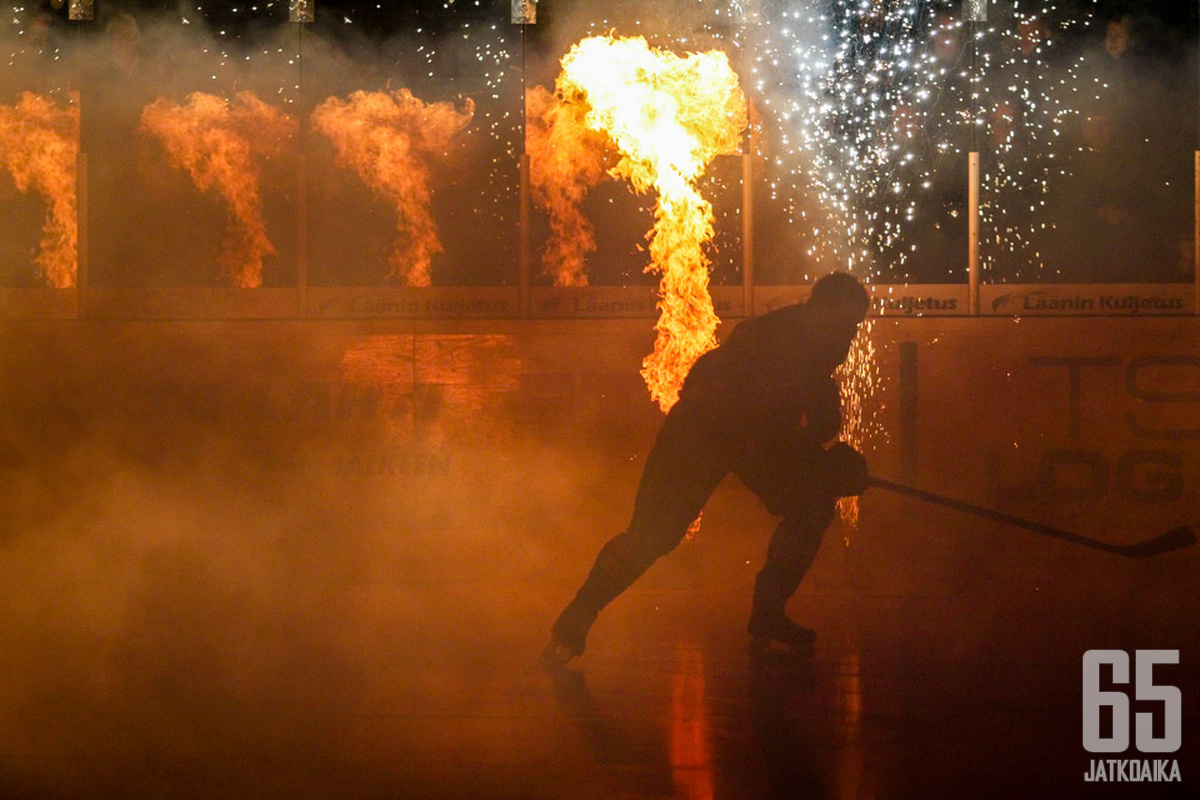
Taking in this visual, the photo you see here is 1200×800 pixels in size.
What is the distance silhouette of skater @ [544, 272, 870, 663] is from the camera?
4.80m

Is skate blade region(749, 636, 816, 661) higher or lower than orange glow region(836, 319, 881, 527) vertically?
lower

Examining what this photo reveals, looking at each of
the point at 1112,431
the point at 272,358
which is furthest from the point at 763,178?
the point at 272,358

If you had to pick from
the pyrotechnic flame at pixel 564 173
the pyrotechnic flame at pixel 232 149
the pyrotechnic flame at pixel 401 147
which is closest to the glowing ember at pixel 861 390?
the pyrotechnic flame at pixel 564 173

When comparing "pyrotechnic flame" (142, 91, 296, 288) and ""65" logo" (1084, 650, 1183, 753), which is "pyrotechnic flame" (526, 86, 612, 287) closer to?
"pyrotechnic flame" (142, 91, 296, 288)

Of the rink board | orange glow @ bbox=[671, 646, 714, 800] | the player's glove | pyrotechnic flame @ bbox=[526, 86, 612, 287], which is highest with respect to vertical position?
pyrotechnic flame @ bbox=[526, 86, 612, 287]

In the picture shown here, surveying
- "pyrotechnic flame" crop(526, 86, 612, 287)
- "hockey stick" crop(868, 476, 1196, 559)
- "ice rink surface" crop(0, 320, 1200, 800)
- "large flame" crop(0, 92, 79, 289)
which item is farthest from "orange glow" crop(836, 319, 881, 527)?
"large flame" crop(0, 92, 79, 289)

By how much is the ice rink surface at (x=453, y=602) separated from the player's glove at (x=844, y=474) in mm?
791

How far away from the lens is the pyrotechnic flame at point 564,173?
7.51 meters

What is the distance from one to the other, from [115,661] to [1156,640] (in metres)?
4.91

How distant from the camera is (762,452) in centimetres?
490

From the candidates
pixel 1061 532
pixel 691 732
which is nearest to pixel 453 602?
pixel 691 732

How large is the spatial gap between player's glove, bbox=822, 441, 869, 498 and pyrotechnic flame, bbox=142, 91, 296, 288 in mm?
4432
